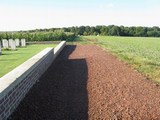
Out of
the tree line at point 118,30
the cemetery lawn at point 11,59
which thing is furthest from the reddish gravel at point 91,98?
the tree line at point 118,30

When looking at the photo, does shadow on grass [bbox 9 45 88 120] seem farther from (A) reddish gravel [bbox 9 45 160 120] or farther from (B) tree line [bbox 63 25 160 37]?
(B) tree line [bbox 63 25 160 37]

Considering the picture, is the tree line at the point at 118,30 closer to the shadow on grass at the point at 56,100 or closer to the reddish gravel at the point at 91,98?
the reddish gravel at the point at 91,98

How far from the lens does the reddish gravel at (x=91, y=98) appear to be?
5629 millimetres

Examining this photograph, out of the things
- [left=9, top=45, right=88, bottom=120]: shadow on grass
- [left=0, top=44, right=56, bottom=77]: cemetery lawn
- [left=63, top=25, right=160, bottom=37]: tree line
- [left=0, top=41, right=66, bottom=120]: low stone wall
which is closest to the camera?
[left=0, top=41, right=66, bottom=120]: low stone wall

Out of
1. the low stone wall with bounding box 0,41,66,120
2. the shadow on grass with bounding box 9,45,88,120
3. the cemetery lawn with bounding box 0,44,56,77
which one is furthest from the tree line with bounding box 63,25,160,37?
the low stone wall with bounding box 0,41,66,120

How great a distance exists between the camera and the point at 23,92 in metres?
6.63

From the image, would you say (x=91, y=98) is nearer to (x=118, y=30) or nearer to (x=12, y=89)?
(x=12, y=89)

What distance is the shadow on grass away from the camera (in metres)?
5.54

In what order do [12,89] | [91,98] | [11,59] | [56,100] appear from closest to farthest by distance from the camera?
[12,89] → [56,100] → [91,98] → [11,59]

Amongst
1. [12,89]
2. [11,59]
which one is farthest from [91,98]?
[11,59]

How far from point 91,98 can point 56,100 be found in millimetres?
1072

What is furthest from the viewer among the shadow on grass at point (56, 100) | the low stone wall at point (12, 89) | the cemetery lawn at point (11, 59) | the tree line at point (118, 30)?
the tree line at point (118, 30)

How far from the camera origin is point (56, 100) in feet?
21.9

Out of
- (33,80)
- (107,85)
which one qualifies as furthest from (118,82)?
(33,80)
